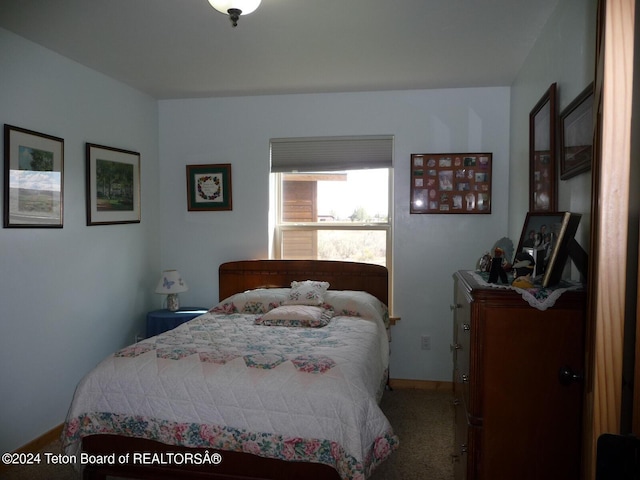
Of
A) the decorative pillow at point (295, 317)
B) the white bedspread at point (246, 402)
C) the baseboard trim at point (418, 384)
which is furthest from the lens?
the baseboard trim at point (418, 384)

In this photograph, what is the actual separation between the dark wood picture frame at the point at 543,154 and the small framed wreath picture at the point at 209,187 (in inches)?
98.5

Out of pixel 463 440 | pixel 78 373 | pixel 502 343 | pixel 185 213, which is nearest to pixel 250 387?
pixel 463 440

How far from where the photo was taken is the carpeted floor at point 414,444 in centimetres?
259

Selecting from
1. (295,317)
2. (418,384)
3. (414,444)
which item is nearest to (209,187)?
(295,317)

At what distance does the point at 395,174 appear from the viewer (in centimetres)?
397

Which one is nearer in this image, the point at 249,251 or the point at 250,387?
the point at 250,387

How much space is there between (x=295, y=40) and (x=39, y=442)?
2943mm

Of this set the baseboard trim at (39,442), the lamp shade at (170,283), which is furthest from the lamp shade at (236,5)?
the baseboard trim at (39,442)

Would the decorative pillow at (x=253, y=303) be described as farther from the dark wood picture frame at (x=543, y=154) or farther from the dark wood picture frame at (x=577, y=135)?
the dark wood picture frame at (x=577, y=135)

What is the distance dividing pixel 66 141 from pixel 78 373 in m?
1.60

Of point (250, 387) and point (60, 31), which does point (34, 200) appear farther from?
point (250, 387)

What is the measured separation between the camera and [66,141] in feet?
10.4

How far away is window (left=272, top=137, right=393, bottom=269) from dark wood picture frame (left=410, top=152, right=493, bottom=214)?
29cm

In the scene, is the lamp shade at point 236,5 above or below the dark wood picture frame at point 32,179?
above
